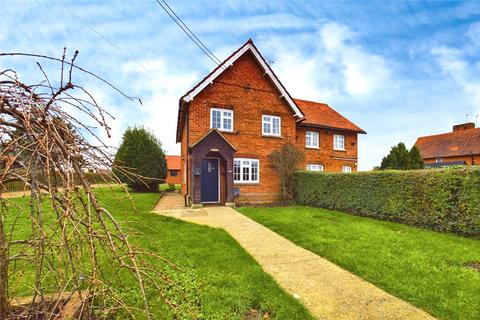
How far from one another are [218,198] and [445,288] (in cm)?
1074

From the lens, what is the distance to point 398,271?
450 cm

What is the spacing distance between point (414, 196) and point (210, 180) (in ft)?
29.9

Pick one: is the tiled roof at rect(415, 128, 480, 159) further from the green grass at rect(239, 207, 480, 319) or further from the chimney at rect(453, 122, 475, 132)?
the green grass at rect(239, 207, 480, 319)

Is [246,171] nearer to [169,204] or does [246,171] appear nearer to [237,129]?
[237,129]

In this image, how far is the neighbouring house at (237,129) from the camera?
12828 mm

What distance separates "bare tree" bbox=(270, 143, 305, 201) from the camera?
14414 mm

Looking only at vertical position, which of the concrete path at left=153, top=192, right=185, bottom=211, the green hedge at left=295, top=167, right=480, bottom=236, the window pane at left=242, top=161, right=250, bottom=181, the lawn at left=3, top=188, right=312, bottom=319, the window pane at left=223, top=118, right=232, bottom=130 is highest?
the window pane at left=223, top=118, right=232, bottom=130

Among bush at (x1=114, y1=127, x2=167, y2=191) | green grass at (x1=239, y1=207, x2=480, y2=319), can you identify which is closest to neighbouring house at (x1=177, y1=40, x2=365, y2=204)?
green grass at (x1=239, y1=207, x2=480, y2=319)

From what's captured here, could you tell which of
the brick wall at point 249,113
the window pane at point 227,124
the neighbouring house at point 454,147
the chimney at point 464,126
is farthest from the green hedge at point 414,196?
the chimney at point 464,126

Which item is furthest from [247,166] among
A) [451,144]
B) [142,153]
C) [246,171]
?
[451,144]

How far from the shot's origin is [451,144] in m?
34.7

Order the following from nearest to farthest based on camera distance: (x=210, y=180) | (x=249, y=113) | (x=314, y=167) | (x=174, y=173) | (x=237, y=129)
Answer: (x=210, y=180), (x=237, y=129), (x=249, y=113), (x=314, y=167), (x=174, y=173)

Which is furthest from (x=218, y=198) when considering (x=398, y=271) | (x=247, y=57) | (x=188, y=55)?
(x=398, y=271)

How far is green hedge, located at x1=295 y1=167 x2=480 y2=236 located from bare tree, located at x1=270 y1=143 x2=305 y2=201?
2238mm
